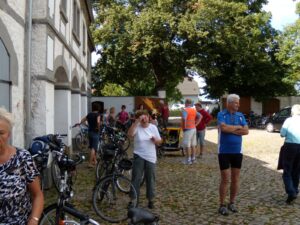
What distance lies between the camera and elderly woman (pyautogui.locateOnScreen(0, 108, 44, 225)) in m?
2.71

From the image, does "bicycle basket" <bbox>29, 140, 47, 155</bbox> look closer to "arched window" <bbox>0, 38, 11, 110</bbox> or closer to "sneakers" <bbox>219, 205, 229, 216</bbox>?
"arched window" <bbox>0, 38, 11, 110</bbox>

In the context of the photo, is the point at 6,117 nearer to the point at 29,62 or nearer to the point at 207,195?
the point at 29,62

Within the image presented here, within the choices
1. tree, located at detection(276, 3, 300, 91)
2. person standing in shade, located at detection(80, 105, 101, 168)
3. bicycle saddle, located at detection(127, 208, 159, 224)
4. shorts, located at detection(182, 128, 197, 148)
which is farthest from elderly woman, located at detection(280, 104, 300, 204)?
tree, located at detection(276, 3, 300, 91)

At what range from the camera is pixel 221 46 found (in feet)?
100

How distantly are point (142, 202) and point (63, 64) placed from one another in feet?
16.7

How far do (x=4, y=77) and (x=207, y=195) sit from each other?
411cm

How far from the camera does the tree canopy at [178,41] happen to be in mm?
29562

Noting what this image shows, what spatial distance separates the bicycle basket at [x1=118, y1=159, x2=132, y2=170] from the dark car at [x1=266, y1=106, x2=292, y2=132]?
2045 cm

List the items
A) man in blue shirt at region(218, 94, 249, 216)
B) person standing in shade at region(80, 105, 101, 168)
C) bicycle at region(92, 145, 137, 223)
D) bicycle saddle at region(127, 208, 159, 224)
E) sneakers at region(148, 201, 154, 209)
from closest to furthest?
bicycle saddle at region(127, 208, 159, 224) < bicycle at region(92, 145, 137, 223) < man in blue shirt at region(218, 94, 249, 216) < sneakers at region(148, 201, 154, 209) < person standing in shade at region(80, 105, 101, 168)

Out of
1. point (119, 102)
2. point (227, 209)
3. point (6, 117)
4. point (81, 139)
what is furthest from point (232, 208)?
point (119, 102)

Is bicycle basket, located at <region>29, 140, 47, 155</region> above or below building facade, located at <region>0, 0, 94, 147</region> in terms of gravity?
below

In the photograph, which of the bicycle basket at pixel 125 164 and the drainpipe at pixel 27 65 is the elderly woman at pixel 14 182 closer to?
the bicycle basket at pixel 125 164

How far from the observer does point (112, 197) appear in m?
6.69

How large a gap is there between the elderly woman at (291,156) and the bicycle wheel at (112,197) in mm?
2736
